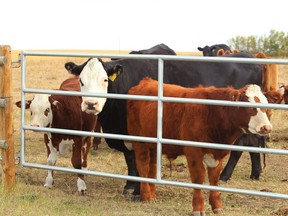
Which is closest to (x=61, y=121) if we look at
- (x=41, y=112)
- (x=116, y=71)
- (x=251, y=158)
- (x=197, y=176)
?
(x=41, y=112)

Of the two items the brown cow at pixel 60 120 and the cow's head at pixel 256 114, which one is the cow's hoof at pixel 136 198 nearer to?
the brown cow at pixel 60 120

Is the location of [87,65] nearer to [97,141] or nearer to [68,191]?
[68,191]

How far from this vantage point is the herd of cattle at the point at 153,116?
22.1 feet

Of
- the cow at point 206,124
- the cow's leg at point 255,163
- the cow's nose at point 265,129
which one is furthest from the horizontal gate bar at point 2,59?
the cow's leg at point 255,163

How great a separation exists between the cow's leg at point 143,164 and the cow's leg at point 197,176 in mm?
846

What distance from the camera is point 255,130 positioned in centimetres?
658

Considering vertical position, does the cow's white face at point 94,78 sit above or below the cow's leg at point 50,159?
above

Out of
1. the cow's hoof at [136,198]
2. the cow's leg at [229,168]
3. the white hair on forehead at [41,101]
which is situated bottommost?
the cow's hoof at [136,198]

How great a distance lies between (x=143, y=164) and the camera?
7.60 m

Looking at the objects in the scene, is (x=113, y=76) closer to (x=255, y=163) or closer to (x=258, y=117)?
(x=258, y=117)

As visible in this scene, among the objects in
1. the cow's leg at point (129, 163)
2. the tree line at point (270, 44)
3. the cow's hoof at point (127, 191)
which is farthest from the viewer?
the tree line at point (270, 44)

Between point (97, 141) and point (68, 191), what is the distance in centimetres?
342

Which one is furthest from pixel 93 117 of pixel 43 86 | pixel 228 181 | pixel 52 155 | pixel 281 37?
pixel 281 37

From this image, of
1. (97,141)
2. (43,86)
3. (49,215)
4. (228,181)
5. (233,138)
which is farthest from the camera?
(43,86)
